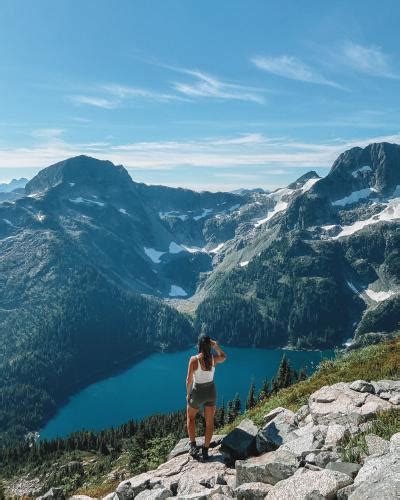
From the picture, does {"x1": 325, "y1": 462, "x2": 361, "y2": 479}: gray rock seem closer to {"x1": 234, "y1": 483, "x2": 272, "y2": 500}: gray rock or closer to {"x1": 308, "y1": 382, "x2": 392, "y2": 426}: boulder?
{"x1": 234, "y1": 483, "x2": 272, "y2": 500}: gray rock

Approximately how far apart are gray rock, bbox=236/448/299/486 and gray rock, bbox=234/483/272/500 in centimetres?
Result: 36

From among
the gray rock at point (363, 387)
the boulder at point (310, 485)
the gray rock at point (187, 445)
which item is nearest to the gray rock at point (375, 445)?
the boulder at point (310, 485)

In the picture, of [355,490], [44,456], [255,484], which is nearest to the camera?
[355,490]

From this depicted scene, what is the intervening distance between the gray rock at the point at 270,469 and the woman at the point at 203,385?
4.00 metres

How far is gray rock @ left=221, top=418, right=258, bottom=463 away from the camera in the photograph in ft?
56.8

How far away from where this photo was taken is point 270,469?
13.6 metres

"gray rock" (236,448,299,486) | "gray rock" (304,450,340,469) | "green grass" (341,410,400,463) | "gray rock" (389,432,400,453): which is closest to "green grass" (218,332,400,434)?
"green grass" (341,410,400,463)

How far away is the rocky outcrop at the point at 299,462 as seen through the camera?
10.7 meters

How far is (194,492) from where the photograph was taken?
1495 cm

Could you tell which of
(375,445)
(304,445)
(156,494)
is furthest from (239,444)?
(375,445)

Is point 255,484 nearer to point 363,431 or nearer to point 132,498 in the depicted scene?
point 363,431

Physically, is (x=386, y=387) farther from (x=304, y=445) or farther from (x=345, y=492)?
(x=345, y=492)

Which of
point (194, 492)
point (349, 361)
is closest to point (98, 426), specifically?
point (349, 361)

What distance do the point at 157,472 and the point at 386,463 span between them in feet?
34.9
